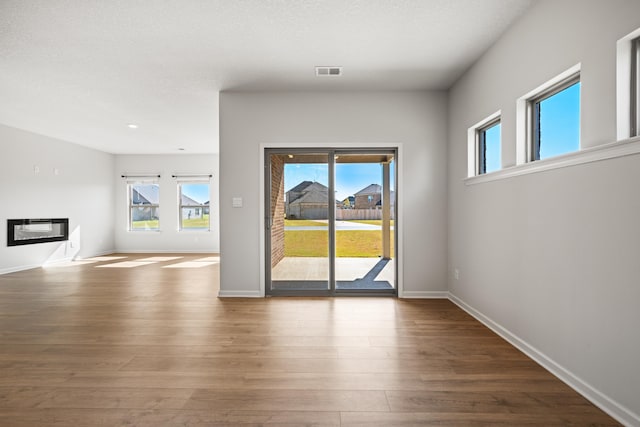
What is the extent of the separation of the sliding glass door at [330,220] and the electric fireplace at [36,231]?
5.40m

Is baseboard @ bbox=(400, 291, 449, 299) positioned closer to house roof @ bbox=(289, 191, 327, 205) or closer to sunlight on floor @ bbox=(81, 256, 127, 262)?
house roof @ bbox=(289, 191, 327, 205)

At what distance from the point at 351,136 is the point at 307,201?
3.53ft

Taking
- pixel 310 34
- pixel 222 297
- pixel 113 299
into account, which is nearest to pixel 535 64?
pixel 310 34

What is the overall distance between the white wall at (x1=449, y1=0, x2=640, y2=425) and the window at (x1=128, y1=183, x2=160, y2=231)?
8.43 metres

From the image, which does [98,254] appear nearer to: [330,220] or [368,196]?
[330,220]

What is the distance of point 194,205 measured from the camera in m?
9.12

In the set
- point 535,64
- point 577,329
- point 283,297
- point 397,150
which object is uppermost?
point 535,64

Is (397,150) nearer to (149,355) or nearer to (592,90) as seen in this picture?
(592,90)

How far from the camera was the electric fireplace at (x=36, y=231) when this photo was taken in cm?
627

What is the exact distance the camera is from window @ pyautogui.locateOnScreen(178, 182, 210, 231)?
9.12 metres

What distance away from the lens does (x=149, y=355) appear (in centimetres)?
267

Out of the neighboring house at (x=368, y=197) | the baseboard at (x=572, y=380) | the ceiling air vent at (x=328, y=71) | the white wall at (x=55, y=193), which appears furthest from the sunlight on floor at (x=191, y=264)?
the baseboard at (x=572, y=380)

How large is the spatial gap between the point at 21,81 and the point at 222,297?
11.8 ft

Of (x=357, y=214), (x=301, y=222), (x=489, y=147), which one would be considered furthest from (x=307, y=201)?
(x=489, y=147)
